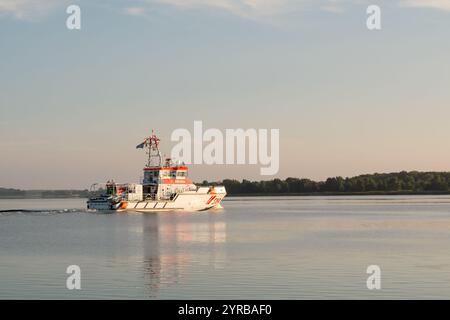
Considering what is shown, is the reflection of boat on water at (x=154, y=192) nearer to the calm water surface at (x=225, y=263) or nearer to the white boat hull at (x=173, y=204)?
the white boat hull at (x=173, y=204)

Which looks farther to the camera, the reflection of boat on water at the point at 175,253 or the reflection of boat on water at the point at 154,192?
the reflection of boat on water at the point at 154,192

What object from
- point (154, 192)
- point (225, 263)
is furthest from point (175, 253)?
point (154, 192)

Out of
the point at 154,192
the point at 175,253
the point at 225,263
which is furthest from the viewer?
the point at 154,192

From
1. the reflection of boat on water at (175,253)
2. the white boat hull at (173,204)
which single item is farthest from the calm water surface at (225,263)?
the white boat hull at (173,204)

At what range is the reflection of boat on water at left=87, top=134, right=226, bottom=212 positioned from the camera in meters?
98.1

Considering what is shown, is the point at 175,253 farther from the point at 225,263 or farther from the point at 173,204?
the point at 173,204

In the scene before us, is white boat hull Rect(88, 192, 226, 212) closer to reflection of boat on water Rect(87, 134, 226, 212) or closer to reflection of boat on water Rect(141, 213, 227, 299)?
reflection of boat on water Rect(87, 134, 226, 212)

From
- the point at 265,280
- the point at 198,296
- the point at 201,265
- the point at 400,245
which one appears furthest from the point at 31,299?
the point at 400,245

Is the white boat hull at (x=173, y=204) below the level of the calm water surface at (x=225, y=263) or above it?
above

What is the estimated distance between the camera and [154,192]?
99188mm

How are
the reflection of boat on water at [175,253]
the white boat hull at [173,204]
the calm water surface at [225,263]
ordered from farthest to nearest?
1. the white boat hull at [173,204]
2. the reflection of boat on water at [175,253]
3. the calm water surface at [225,263]

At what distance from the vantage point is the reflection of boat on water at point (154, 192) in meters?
98.1

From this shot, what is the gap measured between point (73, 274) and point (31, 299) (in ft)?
20.6

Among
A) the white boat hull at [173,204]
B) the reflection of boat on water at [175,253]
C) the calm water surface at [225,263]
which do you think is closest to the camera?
the calm water surface at [225,263]
